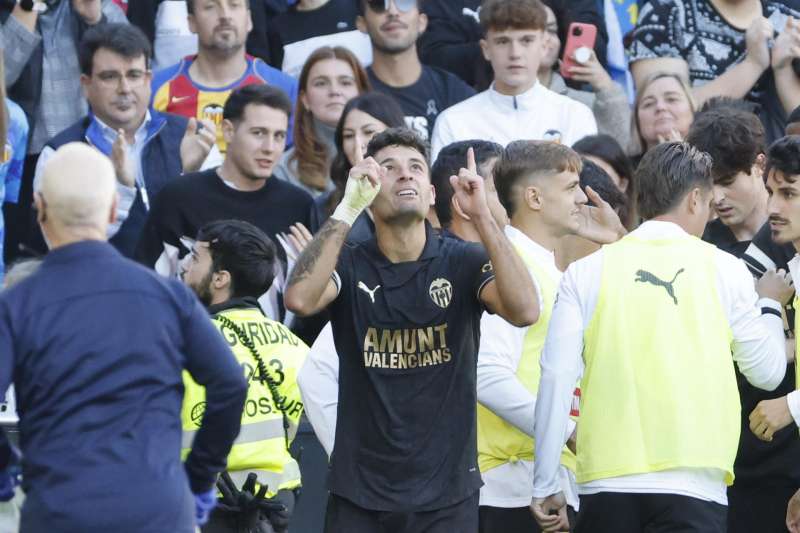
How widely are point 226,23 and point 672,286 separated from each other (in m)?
4.96

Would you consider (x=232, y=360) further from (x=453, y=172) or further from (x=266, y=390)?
(x=453, y=172)

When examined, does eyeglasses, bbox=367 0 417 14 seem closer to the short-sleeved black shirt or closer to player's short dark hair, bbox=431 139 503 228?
player's short dark hair, bbox=431 139 503 228

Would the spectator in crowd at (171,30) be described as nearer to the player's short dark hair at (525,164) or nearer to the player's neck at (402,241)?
the player's short dark hair at (525,164)

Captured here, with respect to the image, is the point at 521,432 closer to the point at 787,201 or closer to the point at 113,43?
the point at 787,201

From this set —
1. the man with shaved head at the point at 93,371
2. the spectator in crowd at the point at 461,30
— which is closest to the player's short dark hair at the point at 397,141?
the man with shaved head at the point at 93,371

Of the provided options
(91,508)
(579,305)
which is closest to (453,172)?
(579,305)

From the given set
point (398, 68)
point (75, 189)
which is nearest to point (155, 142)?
point (398, 68)

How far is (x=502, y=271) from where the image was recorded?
6.22 meters

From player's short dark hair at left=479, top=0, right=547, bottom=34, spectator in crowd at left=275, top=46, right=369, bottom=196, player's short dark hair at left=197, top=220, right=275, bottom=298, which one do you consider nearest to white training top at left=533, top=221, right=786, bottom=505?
player's short dark hair at left=197, top=220, right=275, bottom=298

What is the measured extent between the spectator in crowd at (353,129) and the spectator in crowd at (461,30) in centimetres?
217

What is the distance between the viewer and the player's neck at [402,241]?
657cm

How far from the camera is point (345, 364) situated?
21.4 ft

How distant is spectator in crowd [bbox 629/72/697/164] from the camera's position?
10.3 metres

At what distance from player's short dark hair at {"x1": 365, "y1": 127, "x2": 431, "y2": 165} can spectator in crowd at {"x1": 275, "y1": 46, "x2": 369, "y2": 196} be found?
10.4ft
